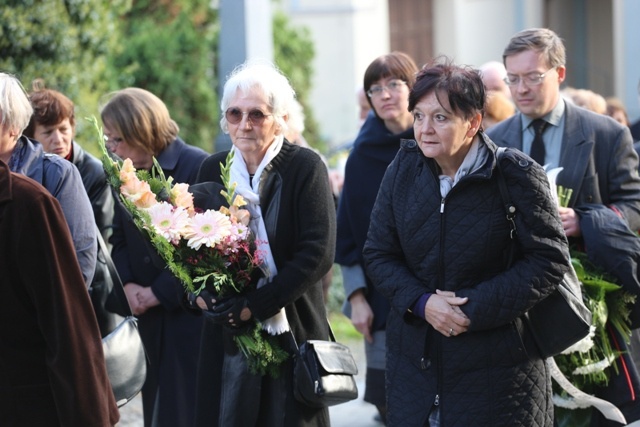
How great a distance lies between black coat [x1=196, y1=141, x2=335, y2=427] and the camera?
4422 mm

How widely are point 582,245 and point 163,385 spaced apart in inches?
87.9

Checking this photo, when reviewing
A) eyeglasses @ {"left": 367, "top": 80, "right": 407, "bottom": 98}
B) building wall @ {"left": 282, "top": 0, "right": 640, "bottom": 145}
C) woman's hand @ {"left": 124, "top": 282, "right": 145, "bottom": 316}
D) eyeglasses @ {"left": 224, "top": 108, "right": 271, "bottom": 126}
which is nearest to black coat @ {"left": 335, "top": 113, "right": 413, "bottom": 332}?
eyeglasses @ {"left": 367, "top": 80, "right": 407, "bottom": 98}

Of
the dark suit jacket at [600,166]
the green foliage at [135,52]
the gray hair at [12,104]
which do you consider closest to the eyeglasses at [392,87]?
the dark suit jacket at [600,166]

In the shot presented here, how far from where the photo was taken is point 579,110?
5.20 meters

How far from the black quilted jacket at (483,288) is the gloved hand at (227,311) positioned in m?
0.65

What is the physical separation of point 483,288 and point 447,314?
16 centimetres

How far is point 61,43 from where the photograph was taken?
892 cm

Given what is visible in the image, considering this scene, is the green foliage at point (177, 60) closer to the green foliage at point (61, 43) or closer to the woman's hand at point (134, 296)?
the green foliage at point (61, 43)

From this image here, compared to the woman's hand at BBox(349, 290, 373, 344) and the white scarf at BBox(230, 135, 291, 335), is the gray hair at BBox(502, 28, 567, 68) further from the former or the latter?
the woman's hand at BBox(349, 290, 373, 344)

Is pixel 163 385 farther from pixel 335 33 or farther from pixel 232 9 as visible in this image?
pixel 335 33

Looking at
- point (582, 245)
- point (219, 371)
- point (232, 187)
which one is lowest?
point (219, 371)

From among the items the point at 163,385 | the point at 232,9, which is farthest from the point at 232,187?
the point at 232,9

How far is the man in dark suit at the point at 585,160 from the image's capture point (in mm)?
4879

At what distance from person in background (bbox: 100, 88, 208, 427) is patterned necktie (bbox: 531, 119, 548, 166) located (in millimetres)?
1704
